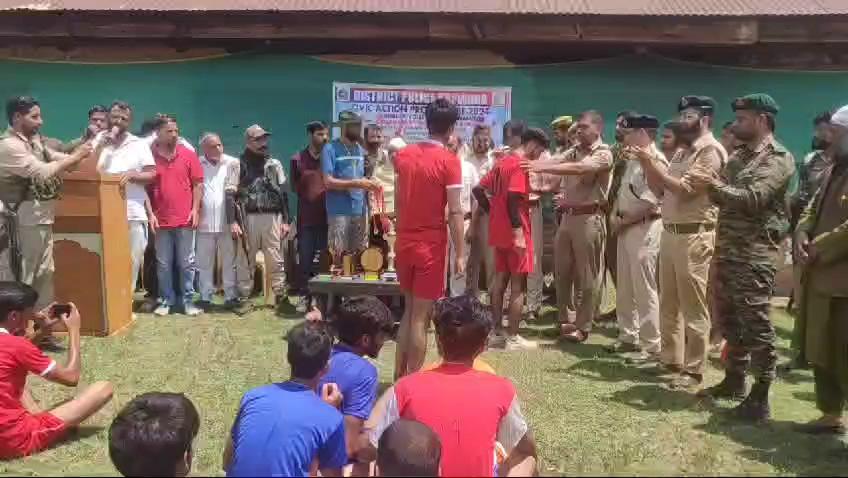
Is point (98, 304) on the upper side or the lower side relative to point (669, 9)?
lower

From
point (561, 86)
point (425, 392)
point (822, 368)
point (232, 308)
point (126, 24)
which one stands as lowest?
point (232, 308)

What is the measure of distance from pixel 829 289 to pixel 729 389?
1165mm

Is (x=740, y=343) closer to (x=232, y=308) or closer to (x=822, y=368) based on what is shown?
(x=822, y=368)

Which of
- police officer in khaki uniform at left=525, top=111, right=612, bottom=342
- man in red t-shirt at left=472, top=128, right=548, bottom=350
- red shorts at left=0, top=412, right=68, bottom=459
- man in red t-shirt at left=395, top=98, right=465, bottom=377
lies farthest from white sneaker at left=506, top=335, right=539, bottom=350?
red shorts at left=0, top=412, right=68, bottom=459

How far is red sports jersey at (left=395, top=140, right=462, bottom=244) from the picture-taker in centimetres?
541

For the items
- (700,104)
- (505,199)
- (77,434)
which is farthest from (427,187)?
(77,434)

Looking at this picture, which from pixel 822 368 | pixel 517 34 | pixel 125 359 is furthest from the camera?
pixel 517 34

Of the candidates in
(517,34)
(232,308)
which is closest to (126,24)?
(232,308)

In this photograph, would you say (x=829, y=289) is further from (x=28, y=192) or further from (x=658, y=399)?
(x=28, y=192)

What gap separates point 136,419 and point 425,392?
1.01 metres

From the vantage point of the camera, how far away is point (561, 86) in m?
10.4

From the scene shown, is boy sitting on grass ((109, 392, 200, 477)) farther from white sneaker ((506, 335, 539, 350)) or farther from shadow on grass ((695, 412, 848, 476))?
white sneaker ((506, 335, 539, 350))

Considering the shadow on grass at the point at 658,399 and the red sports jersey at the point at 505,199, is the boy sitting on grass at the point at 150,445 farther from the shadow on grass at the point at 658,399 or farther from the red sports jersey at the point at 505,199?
the red sports jersey at the point at 505,199

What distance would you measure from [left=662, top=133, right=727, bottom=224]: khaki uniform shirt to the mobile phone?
386 cm
